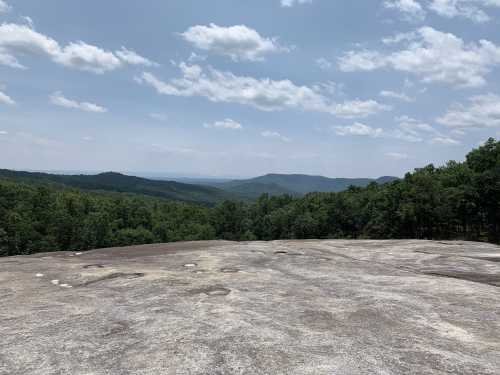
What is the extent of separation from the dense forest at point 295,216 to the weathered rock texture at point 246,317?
188ft

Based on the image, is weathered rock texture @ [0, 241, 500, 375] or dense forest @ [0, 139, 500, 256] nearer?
weathered rock texture @ [0, 241, 500, 375]

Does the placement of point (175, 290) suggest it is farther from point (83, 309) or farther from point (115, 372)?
point (115, 372)

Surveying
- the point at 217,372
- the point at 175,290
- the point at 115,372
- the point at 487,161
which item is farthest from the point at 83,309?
the point at 487,161

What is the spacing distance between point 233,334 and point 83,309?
7304 millimetres

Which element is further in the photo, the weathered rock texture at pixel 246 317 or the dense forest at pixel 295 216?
the dense forest at pixel 295 216

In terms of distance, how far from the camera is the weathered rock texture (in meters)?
11.2

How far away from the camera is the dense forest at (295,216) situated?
7856cm

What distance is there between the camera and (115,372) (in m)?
10.5

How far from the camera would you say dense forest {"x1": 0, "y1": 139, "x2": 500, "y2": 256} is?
7856 cm

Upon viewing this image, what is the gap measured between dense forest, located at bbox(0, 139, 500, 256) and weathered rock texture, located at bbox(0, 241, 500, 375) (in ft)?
188

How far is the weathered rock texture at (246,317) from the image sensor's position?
11.2 meters

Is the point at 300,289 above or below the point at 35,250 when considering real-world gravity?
above

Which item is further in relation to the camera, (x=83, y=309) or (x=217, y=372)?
(x=83, y=309)

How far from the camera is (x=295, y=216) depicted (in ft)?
368
